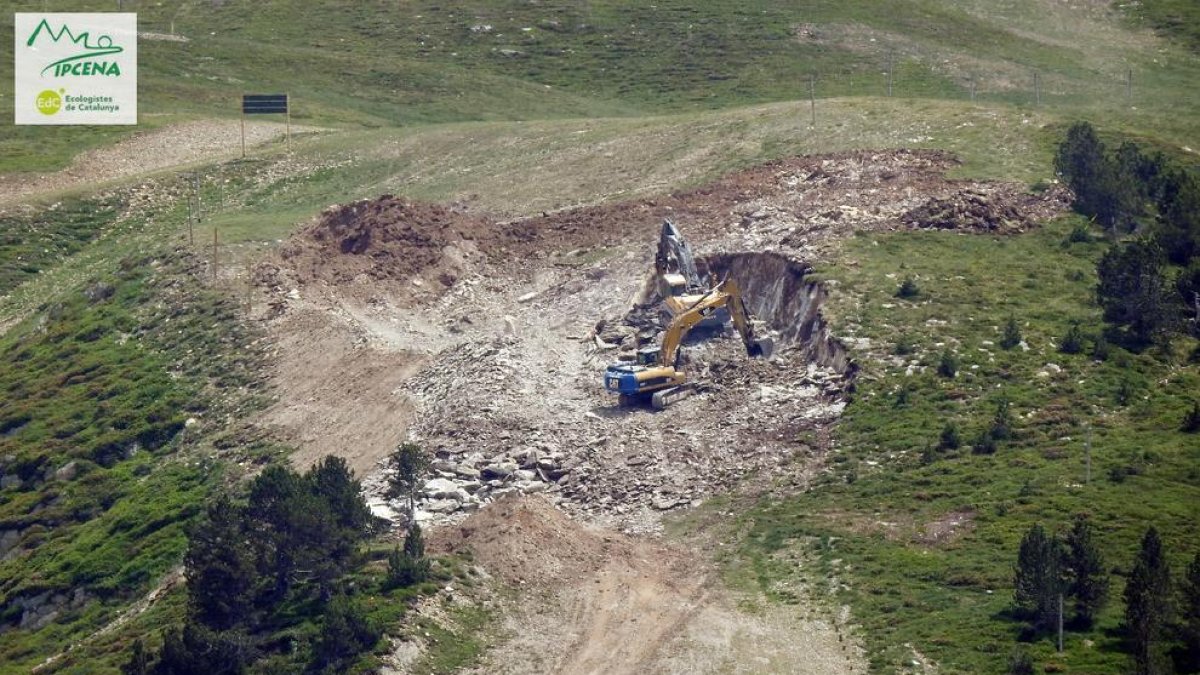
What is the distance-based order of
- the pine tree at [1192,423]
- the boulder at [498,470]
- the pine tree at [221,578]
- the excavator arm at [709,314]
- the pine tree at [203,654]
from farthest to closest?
the excavator arm at [709,314]
the boulder at [498,470]
the pine tree at [1192,423]
the pine tree at [221,578]
the pine tree at [203,654]

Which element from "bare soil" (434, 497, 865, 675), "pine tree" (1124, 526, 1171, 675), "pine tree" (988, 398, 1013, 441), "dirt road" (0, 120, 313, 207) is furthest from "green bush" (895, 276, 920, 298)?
"dirt road" (0, 120, 313, 207)

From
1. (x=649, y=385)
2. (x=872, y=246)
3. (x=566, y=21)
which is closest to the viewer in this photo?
(x=649, y=385)

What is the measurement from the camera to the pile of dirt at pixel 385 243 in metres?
99.8

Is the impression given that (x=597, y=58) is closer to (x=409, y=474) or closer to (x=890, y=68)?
(x=890, y=68)

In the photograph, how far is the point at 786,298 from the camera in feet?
292

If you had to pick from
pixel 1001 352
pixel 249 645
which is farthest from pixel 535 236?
pixel 249 645

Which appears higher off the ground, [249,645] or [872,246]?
[872,246]

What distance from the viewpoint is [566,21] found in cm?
17762

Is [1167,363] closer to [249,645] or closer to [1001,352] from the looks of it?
[1001,352]

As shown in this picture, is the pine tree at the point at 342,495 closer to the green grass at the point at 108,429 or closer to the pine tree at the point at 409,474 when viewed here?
the pine tree at the point at 409,474

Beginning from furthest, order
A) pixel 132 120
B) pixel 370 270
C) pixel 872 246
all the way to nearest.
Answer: pixel 132 120, pixel 370 270, pixel 872 246

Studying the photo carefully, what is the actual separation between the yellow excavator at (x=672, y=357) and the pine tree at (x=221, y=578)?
17.8 meters

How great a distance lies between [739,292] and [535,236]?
19.9 meters

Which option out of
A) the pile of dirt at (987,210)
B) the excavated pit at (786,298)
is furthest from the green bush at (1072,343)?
the pile of dirt at (987,210)
